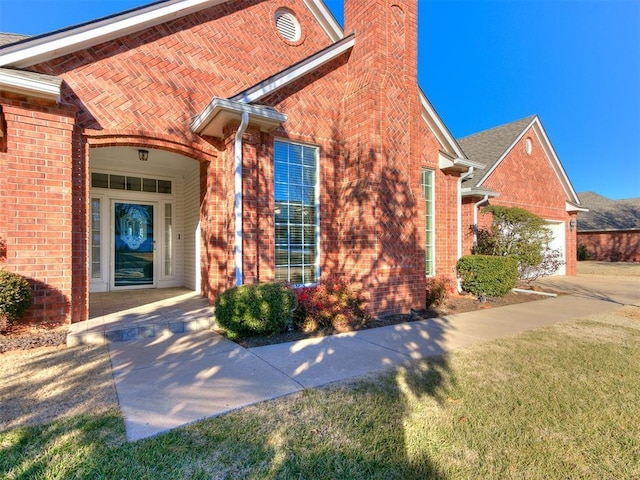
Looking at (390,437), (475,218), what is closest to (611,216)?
(475,218)

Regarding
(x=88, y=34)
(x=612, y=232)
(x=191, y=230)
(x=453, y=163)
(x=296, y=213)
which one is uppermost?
(x=88, y=34)

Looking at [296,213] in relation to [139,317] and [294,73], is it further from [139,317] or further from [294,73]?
[139,317]

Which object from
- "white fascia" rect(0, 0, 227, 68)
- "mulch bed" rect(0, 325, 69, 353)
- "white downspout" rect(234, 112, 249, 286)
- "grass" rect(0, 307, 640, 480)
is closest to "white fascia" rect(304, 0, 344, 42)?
"white fascia" rect(0, 0, 227, 68)

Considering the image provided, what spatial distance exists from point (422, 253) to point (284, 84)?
4.61 meters

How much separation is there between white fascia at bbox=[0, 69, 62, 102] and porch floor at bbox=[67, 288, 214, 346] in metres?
3.47

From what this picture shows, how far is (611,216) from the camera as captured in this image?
25594 millimetres

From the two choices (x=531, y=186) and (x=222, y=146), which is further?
(x=531, y=186)

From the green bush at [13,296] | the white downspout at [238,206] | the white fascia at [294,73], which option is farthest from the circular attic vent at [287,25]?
the green bush at [13,296]

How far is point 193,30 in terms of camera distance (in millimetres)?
6656

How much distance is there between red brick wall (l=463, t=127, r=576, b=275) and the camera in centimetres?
1353

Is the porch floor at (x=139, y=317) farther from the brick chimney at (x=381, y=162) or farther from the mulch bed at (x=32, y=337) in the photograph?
the brick chimney at (x=381, y=162)

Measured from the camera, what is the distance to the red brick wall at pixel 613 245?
2292 cm

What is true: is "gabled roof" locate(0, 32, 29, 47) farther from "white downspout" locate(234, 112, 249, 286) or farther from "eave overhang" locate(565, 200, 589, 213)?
"eave overhang" locate(565, 200, 589, 213)

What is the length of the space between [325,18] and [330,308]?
23.8ft
